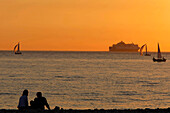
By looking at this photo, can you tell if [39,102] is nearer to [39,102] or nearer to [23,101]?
[39,102]

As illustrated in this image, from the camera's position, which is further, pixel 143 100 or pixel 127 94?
pixel 127 94

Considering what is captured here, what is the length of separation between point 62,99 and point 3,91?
9007 millimetres

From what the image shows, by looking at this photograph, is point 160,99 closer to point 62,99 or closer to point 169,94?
point 169,94

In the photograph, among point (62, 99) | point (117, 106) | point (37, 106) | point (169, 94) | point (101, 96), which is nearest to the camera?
point (37, 106)

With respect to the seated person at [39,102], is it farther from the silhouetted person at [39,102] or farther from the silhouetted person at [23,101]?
the silhouetted person at [23,101]

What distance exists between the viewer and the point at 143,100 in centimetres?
3778

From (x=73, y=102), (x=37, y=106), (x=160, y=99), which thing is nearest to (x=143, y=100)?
(x=160, y=99)

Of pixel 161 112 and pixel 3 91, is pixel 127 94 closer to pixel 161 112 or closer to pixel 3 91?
pixel 3 91

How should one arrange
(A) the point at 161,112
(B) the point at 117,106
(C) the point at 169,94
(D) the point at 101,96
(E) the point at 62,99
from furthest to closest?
(C) the point at 169,94
(D) the point at 101,96
(E) the point at 62,99
(B) the point at 117,106
(A) the point at 161,112

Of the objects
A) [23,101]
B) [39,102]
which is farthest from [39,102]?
[23,101]

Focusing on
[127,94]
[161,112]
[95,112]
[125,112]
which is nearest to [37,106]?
[95,112]

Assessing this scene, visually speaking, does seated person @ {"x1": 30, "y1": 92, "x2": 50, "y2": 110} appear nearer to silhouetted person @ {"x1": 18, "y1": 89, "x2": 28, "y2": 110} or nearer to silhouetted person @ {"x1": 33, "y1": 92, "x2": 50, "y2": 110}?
silhouetted person @ {"x1": 33, "y1": 92, "x2": 50, "y2": 110}

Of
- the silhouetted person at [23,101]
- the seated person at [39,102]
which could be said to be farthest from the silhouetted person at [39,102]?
the silhouetted person at [23,101]

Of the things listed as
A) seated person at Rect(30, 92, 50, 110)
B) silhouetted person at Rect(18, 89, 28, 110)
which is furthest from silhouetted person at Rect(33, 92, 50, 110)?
silhouetted person at Rect(18, 89, 28, 110)
